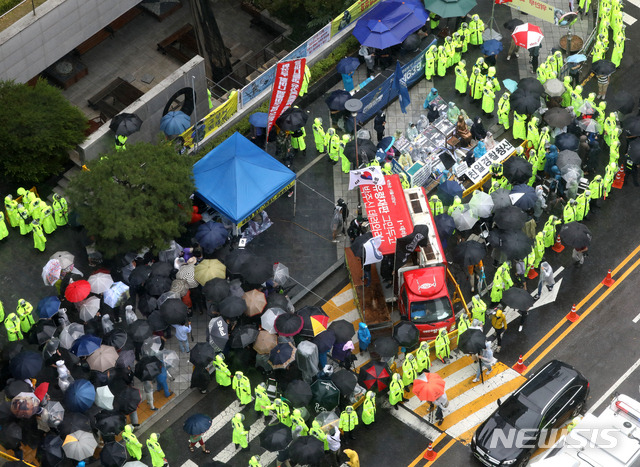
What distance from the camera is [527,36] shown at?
148 ft

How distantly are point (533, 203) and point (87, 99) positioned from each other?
17.4 meters

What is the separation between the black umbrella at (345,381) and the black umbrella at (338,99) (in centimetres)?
1130

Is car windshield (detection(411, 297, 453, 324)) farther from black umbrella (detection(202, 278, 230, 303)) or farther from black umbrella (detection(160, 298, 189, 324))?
black umbrella (detection(160, 298, 189, 324))

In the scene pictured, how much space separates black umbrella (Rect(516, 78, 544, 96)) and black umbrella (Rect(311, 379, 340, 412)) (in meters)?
13.8

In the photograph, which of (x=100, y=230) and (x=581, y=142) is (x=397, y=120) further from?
(x=100, y=230)

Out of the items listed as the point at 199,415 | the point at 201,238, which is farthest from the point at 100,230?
the point at 199,415

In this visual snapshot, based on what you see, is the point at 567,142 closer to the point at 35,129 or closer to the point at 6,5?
the point at 35,129

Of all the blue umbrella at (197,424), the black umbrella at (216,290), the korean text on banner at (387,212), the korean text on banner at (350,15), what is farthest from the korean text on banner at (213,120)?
the blue umbrella at (197,424)

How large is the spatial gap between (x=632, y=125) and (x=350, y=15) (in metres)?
11.2

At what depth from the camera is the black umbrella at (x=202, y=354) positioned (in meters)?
36.8

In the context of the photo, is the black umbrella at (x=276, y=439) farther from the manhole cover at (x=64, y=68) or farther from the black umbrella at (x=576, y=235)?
the manhole cover at (x=64, y=68)

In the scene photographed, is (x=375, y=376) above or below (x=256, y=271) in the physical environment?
below

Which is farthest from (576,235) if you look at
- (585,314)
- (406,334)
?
(406,334)

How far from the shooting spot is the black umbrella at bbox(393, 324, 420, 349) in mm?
37094
